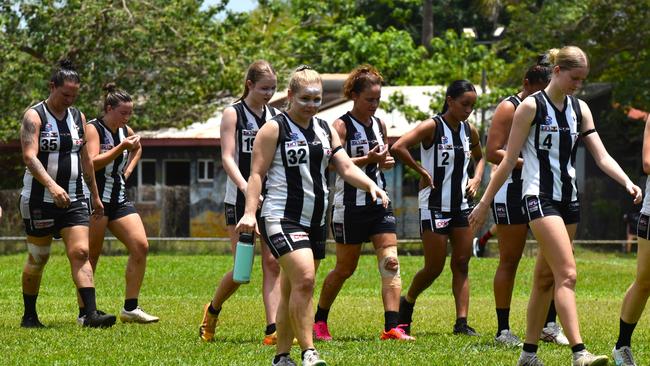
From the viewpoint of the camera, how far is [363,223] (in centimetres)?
1111

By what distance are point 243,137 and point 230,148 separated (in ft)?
1.06

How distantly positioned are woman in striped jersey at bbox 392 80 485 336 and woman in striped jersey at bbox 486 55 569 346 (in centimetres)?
76

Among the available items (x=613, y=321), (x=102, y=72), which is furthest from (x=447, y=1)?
(x=613, y=321)

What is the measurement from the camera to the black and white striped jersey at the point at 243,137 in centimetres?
1065

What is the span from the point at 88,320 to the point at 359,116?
115 inches

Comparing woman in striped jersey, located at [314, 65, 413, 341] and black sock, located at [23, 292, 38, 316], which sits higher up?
woman in striped jersey, located at [314, 65, 413, 341]

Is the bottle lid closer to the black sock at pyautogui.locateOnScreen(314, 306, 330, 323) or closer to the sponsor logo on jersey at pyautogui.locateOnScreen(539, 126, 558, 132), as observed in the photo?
the sponsor logo on jersey at pyautogui.locateOnScreen(539, 126, 558, 132)

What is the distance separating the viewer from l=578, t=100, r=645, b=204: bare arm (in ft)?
29.2

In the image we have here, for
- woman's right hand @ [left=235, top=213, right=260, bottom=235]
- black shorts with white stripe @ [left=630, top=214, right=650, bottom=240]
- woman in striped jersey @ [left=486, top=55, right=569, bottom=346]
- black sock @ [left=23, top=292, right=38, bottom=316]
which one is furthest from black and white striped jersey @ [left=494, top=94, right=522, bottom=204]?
black sock @ [left=23, top=292, right=38, bottom=316]

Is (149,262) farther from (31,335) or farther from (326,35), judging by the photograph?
(326,35)

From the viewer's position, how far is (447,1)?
57.0m

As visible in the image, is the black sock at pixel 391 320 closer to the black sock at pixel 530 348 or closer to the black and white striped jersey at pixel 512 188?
the black and white striped jersey at pixel 512 188

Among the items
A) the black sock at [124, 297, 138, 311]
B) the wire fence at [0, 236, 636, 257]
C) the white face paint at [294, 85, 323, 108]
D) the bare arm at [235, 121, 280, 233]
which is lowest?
the wire fence at [0, 236, 636, 257]

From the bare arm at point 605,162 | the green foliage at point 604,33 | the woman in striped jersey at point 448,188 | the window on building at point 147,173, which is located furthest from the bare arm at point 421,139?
the window on building at point 147,173
